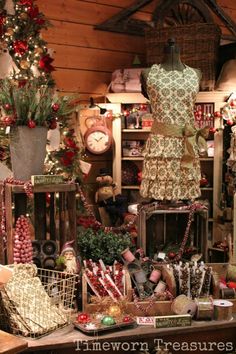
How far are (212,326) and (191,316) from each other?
96 mm

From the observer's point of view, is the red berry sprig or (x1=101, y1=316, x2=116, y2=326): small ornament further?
the red berry sprig

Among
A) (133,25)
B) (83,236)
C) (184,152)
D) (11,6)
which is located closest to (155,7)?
(133,25)

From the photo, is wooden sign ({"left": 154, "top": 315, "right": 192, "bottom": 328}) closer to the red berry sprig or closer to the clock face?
the red berry sprig

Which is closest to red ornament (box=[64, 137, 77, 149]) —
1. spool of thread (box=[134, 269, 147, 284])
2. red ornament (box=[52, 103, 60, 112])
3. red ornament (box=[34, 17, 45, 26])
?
red ornament (box=[34, 17, 45, 26])

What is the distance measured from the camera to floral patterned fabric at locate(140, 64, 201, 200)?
2771 millimetres

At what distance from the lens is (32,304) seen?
1.98 m

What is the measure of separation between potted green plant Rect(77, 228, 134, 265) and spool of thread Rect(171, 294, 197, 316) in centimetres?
39

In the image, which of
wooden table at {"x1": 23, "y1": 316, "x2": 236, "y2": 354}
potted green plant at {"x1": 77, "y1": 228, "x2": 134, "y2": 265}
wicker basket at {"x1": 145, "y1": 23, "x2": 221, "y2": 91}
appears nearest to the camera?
wooden table at {"x1": 23, "y1": 316, "x2": 236, "y2": 354}

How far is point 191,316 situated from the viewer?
208 cm

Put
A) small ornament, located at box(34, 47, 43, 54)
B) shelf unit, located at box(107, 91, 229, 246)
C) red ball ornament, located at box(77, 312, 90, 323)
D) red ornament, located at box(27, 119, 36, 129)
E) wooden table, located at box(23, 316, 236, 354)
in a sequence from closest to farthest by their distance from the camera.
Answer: wooden table, located at box(23, 316, 236, 354), red ball ornament, located at box(77, 312, 90, 323), red ornament, located at box(27, 119, 36, 129), small ornament, located at box(34, 47, 43, 54), shelf unit, located at box(107, 91, 229, 246)

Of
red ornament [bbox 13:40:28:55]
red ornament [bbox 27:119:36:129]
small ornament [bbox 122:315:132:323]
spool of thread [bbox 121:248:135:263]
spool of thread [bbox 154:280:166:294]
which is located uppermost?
red ornament [bbox 13:40:28:55]

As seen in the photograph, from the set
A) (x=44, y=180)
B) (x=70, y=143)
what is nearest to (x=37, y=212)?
(x=44, y=180)

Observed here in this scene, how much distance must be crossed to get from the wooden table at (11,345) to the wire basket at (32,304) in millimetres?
186

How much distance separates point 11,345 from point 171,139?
4.92 feet
